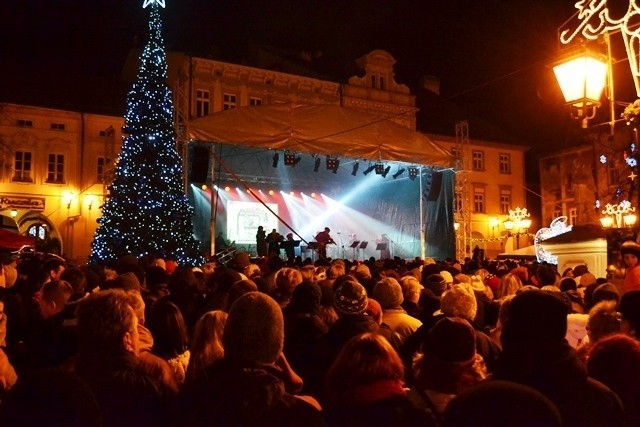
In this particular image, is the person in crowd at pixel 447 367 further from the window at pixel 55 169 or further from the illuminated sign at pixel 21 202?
the window at pixel 55 169

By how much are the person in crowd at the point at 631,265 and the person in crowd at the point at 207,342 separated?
14.9ft

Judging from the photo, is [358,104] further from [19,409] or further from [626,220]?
[19,409]

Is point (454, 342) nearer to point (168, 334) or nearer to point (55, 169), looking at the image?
point (168, 334)

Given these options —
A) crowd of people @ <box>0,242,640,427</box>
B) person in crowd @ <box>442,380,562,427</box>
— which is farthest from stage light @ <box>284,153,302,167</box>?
person in crowd @ <box>442,380,562,427</box>

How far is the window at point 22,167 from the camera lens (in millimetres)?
30672

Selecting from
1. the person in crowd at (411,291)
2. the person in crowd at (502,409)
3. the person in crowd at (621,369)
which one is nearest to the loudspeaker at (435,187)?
the person in crowd at (411,291)

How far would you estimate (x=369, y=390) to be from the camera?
103 inches

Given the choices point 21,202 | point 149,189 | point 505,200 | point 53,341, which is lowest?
point 53,341

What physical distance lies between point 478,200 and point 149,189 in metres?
28.1

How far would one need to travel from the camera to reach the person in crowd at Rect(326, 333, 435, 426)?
2.57m

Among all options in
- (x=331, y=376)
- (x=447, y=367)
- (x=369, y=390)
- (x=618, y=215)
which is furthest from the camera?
(x=618, y=215)

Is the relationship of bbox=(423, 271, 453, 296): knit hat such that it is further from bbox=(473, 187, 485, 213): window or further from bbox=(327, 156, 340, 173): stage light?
bbox=(473, 187, 485, 213): window

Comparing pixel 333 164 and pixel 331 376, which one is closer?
pixel 331 376

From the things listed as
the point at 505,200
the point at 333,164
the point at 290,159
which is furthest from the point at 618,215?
the point at 505,200
